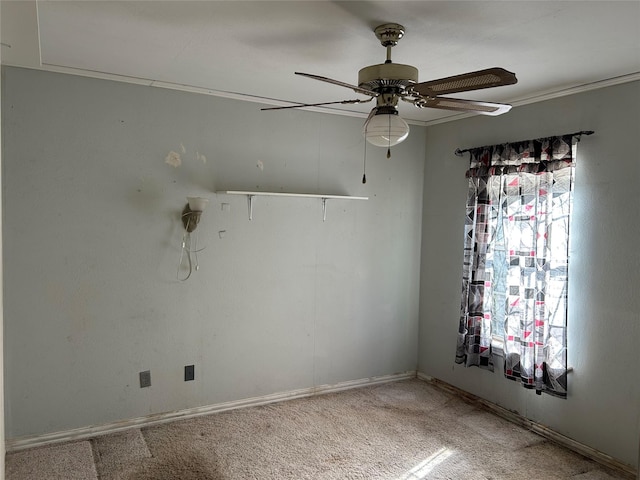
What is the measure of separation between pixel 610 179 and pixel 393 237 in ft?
5.98

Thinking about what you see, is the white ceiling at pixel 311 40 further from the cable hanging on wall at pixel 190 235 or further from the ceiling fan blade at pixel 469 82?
the cable hanging on wall at pixel 190 235

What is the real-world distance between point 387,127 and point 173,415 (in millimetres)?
2571

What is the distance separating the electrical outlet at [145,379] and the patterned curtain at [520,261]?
235cm

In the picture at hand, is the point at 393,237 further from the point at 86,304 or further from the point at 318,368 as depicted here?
the point at 86,304

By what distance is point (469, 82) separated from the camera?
6.45ft

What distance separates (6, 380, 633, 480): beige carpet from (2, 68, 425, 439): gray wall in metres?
0.26

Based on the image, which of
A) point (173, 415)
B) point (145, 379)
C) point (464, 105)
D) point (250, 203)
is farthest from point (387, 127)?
point (173, 415)

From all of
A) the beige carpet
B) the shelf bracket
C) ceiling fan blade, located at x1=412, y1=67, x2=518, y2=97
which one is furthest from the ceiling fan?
the beige carpet

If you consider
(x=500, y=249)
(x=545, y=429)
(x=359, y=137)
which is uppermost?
(x=359, y=137)

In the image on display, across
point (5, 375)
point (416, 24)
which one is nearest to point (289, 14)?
point (416, 24)

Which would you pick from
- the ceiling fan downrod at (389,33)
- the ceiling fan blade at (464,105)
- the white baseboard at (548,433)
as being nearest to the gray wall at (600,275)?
the white baseboard at (548,433)

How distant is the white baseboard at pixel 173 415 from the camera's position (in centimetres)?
309

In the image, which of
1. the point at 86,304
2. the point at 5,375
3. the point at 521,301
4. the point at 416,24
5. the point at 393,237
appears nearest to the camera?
the point at 416,24

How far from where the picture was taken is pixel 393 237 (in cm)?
443
